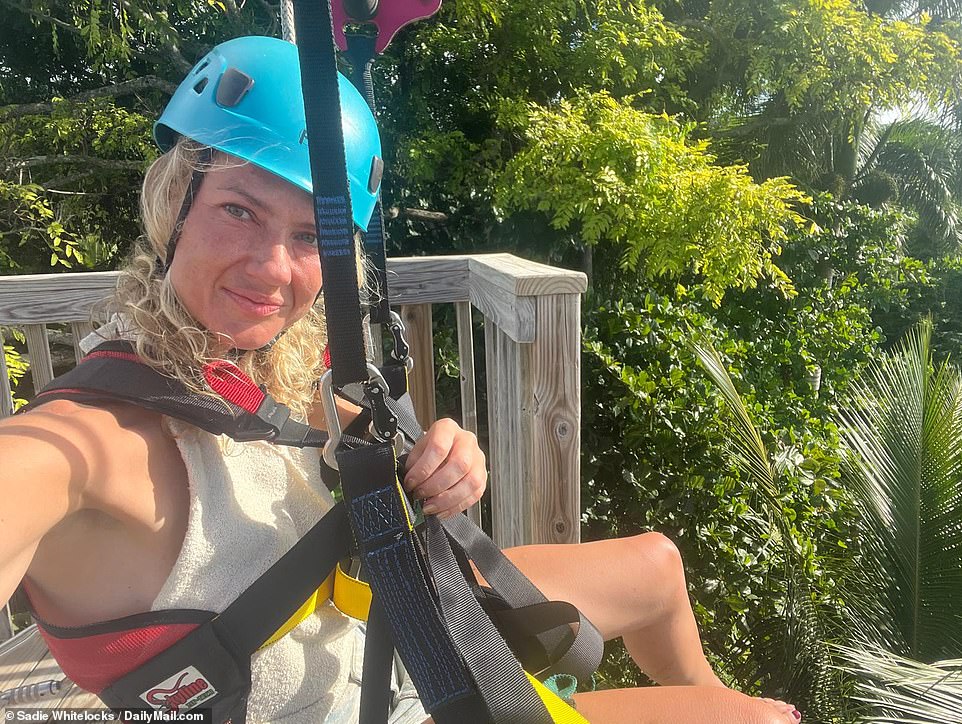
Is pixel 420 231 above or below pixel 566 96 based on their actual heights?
below

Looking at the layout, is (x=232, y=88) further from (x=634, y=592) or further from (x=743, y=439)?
(x=743, y=439)

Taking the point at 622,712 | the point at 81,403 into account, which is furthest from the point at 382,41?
the point at 622,712

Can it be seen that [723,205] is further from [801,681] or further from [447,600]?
[447,600]

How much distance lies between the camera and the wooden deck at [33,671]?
1.62 metres

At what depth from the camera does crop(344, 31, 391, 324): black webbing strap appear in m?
1.23

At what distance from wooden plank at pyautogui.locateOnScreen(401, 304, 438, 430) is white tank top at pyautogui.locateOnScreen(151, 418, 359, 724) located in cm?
110

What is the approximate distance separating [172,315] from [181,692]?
2.09ft

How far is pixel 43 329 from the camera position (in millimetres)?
2209

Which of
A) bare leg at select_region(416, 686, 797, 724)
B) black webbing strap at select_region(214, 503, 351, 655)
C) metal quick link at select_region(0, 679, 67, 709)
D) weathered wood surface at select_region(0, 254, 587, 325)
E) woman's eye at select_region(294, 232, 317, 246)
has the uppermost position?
woman's eye at select_region(294, 232, 317, 246)

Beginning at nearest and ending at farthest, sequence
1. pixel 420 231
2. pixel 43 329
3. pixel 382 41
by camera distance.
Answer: pixel 382 41, pixel 43 329, pixel 420 231

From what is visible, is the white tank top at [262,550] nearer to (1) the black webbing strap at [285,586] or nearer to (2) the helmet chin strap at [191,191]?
(1) the black webbing strap at [285,586]

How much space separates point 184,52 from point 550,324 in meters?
6.16

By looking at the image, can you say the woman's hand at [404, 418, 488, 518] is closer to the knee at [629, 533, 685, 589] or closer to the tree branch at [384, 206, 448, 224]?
the knee at [629, 533, 685, 589]

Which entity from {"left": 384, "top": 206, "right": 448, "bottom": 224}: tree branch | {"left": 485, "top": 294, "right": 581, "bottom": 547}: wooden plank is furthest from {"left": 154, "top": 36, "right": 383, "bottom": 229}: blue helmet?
{"left": 384, "top": 206, "right": 448, "bottom": 224}: tree branch
